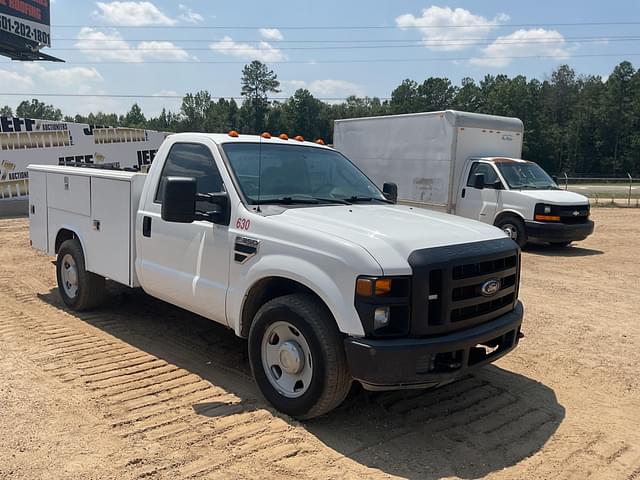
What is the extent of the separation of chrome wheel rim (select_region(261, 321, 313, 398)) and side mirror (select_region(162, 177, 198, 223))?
1.06m

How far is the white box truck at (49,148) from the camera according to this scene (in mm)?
17594

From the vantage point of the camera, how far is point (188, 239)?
497cm

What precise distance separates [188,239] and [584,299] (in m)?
6.00

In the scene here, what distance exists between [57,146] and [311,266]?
17.7 metres

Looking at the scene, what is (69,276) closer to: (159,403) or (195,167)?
(195,167)

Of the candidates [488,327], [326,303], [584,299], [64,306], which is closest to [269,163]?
[326,303]

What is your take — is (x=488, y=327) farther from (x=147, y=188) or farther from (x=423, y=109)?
(x=423, y=109)

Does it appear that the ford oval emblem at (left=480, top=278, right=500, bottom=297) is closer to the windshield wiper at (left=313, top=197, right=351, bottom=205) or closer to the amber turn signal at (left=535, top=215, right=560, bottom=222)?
the windshield wiper at (left=313, top=197, right=351, bottom=205)

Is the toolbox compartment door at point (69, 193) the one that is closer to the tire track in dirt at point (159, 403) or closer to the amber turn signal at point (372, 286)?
the tire track in dirt at point (159, 403)

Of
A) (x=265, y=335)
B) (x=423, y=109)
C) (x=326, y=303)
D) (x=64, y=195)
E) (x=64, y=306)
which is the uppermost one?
(x=423, y=109)

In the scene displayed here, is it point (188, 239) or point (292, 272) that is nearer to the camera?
point (292, 272)

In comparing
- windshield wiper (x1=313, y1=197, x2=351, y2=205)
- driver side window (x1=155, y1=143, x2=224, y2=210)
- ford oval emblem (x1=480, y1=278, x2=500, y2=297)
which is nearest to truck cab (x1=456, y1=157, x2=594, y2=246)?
windshield wiper (x1=313, y1=197, x2=351, y2=205)

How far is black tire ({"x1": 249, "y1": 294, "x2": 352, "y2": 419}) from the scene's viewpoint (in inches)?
149

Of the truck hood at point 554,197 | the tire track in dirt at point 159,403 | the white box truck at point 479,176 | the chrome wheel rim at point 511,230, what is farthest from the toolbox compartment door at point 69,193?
the truck hood at point 554,197
